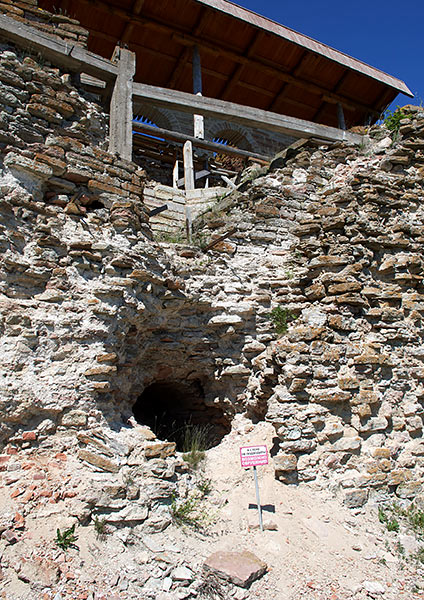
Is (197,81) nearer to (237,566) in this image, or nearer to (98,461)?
→ (98,461)

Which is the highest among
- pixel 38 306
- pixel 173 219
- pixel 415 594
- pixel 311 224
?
pixel 173 219

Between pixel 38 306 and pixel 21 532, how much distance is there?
5.88 ft

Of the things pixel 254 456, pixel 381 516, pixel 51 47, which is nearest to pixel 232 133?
pixel 51 47

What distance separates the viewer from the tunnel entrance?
5.71m

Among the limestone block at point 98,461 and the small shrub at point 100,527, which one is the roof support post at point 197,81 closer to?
the limestone block at point 98,461

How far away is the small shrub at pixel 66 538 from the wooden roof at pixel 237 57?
10.2 metres

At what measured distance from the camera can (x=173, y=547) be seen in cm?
340

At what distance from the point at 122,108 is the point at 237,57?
628 centimetres

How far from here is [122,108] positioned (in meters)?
5.96

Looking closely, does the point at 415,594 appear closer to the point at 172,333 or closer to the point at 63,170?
the point at 172,333

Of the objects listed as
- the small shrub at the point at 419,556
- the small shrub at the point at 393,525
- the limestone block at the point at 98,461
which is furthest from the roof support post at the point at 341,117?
the limestone block at the point at 98,461

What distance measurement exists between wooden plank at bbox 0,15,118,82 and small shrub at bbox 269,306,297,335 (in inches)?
144

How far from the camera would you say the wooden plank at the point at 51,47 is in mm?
4723

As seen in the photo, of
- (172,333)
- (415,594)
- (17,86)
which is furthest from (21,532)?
(17,86)
